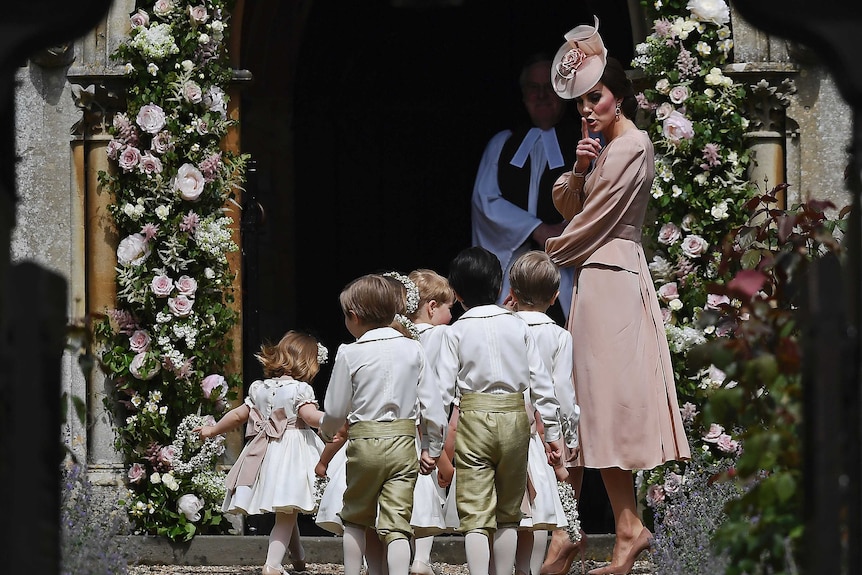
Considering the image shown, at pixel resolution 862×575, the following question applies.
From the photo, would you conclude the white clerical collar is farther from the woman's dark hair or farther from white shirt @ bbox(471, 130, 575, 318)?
the woman's dark hair

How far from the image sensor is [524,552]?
5824 millimetres

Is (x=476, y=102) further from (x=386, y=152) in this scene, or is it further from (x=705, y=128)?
(x=705, y=128)

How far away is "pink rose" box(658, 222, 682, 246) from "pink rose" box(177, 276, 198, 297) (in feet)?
7.24

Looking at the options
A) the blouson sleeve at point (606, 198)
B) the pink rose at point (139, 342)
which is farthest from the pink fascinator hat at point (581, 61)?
the pink rose at point (139, 342)

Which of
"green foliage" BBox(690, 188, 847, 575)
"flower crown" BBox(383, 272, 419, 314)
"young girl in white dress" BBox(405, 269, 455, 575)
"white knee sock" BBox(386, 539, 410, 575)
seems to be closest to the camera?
"green foliage" BBox(690, 188, 847, 575)

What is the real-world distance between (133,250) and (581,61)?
7.67 feet

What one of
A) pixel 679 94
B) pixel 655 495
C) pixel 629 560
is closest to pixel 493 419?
pixel 629 560

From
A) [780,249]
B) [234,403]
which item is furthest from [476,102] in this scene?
[780,249]

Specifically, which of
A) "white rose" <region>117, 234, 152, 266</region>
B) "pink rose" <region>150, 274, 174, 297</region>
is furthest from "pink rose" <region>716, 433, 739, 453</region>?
"white rose" <region>117, 234, 152, 266</region>

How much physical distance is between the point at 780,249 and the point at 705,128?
1131 millimetres

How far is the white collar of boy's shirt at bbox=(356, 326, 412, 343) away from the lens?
5.41 m

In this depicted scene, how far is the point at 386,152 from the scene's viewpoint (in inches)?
375

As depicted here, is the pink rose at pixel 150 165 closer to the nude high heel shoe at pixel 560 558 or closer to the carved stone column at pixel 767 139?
the nude high heel shoe at pixel 560 558

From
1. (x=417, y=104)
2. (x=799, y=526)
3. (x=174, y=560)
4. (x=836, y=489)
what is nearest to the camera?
(x=836, y=489)
